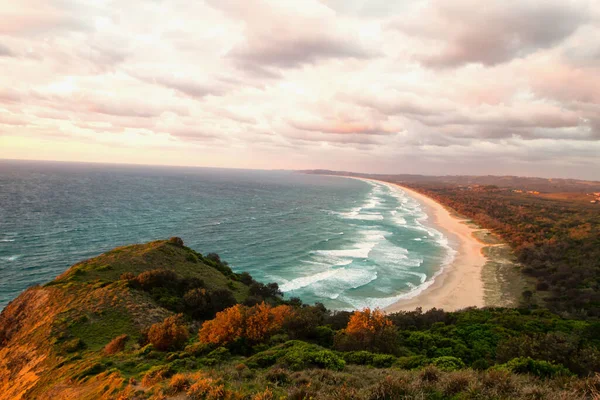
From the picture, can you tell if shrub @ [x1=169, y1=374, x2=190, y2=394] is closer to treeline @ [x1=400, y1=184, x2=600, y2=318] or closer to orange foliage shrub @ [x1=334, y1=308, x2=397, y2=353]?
orange foliage shrub @ [x1=334, y1=308, x2=397, y2=353]

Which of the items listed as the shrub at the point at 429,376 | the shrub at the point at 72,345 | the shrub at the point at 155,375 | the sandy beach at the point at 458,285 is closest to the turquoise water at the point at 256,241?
the sandy beach at the point at 458,285

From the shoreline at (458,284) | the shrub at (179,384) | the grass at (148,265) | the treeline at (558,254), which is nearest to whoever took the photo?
the shrub at (179,384)

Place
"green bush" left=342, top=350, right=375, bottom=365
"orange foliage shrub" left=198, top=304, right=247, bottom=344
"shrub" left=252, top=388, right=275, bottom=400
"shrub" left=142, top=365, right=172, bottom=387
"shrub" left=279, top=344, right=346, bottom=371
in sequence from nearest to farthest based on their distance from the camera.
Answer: "shrub" left=252, top=388, right=275, bottom=400 → "shrub" left=142, top=365, right=172, bottom=387 → "shrub" left=279, top=344, right=346, bottom=371 → "green bush" left=342, top=350, right=375, bottom=365 → "orange foliage shrub" left=198, top=304, right=247, bottom=344

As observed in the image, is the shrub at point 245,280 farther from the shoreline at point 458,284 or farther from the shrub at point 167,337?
the shrub at point 167,337

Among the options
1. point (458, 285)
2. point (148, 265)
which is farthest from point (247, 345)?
point (458, 285)

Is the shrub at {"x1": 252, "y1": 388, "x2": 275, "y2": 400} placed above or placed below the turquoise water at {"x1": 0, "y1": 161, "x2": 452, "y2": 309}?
above

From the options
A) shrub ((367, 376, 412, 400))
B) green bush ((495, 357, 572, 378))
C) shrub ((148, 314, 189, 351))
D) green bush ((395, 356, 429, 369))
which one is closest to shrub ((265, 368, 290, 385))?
shrub ((367, 376, 412, 400))

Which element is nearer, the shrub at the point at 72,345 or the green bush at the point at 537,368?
the green bush at the point at 537,368
